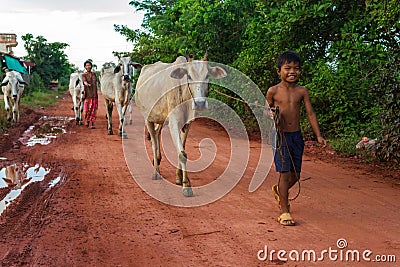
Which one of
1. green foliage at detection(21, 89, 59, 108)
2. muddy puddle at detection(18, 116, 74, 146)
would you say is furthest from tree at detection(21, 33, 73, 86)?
muddy puddle at detection(18, 116, 74, 146)

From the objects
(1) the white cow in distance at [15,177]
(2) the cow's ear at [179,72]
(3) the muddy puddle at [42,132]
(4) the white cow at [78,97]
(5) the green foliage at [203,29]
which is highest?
(5) the green foliage at [203,29]

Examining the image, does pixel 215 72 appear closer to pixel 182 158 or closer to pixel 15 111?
pixel 182 158

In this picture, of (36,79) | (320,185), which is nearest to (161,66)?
(320,185)

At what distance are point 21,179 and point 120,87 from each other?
563cm

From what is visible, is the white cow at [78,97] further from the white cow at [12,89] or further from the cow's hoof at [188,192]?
the cow's hoof at [188,192]

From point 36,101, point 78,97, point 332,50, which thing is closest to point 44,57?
point 36,101

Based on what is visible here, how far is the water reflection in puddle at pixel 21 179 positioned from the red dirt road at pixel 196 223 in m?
0.12

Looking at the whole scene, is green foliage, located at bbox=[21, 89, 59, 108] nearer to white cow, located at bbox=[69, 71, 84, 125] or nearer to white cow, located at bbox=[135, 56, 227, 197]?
white cow, located at bbox=[69, 71, 84, 125]

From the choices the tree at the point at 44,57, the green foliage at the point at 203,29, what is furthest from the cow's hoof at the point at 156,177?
the tree at the point at 44,57

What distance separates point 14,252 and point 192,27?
11022mm

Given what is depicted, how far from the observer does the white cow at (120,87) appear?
12068mm

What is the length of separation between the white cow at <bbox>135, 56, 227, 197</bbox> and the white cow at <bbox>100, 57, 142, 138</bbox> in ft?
13.6

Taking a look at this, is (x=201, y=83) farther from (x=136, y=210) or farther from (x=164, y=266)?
(x=164, y=266)

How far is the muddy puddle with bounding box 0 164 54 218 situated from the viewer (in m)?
6.28
